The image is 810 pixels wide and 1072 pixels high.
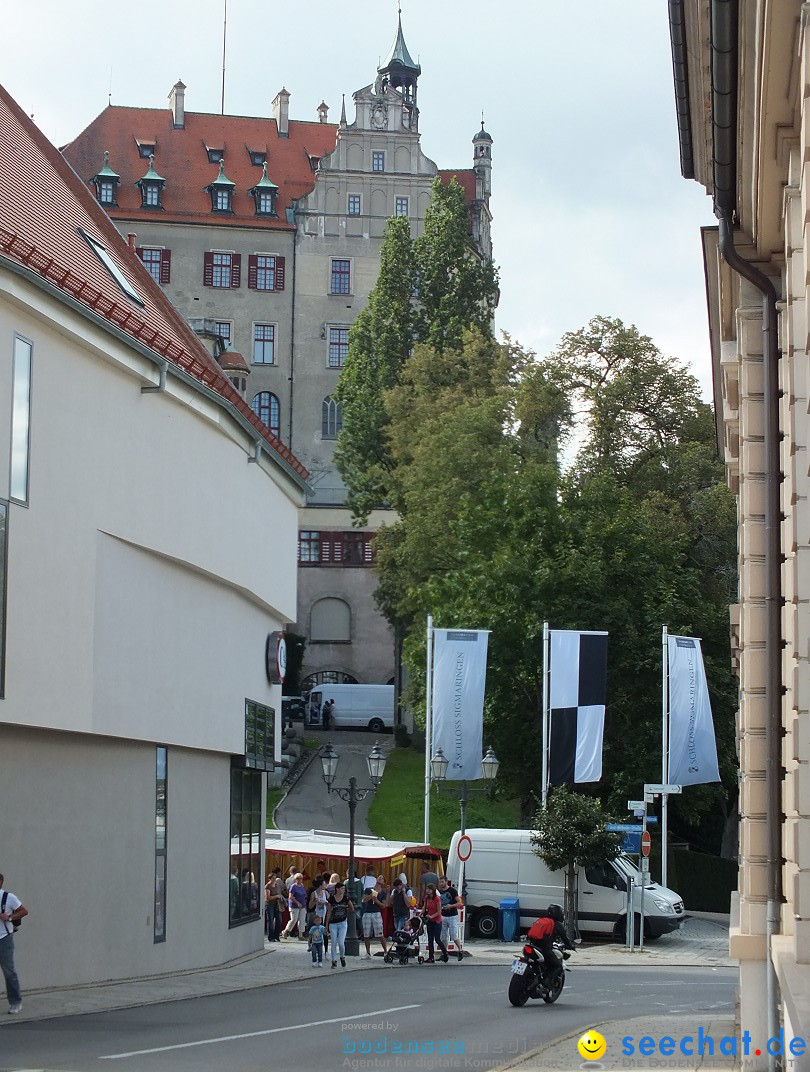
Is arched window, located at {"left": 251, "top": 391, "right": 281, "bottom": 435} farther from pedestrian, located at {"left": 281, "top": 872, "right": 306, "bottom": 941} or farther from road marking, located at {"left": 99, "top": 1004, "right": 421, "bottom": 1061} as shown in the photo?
road marking, located at {"left": 99, "top": 1004, "right": 421, "bottom": 1061}

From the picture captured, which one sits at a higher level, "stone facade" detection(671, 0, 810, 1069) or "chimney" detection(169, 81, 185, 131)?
"chimney" detection(169, 81, 185, 131)

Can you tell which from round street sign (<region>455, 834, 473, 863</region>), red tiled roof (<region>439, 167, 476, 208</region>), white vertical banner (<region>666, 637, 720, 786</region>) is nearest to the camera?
round street sign (<region>455, 834, 473, 863</region>)

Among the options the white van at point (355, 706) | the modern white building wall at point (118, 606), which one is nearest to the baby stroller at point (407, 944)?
the modern white building wall at point (118, 606)

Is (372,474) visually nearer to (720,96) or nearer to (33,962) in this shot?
(33,962)

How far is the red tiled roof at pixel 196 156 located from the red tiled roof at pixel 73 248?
5884 cm

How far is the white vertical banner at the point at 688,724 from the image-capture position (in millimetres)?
40250

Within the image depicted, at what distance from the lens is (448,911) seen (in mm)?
32031

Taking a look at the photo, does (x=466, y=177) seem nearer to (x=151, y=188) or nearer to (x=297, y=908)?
(x=151, y=188)

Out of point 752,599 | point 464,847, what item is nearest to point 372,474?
point 464,847

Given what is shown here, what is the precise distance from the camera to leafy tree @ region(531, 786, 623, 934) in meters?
37.2

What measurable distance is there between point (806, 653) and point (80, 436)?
15.3 meters

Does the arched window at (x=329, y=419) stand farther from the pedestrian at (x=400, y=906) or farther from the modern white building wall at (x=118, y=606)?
the pedestrian at (x=400, y=906)

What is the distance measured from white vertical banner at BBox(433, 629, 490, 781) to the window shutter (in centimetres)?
5641

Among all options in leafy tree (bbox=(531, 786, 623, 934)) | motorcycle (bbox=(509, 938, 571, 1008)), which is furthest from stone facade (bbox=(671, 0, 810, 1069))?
leafy tree (bbox=(531, 786, 623, 934))
